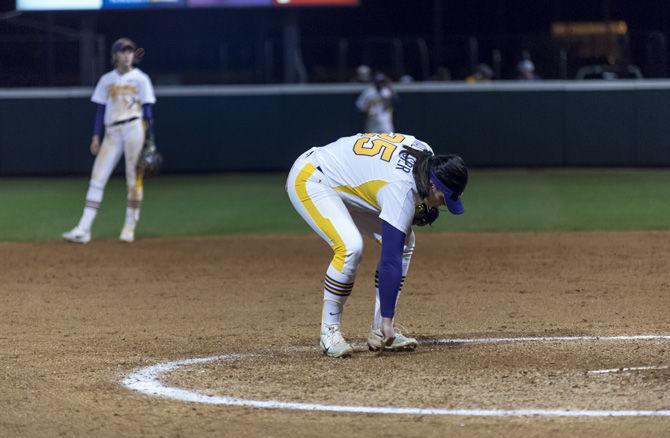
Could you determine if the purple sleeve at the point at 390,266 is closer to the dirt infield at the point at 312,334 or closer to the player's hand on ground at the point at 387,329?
the player's hand on ground at the point at 387,329

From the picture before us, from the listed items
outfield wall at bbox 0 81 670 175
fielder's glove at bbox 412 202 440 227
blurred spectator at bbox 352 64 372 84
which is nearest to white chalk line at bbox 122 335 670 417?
fielder's glove at bbox 412 202 440 227

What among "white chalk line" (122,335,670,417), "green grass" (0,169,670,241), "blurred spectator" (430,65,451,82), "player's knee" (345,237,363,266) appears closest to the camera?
"white chalk line" (122,335,670,417)

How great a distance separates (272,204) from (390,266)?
408 inches

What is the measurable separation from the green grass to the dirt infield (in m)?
1.28

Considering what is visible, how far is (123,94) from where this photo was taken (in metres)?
12.4

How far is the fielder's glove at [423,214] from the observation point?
628 centimetres

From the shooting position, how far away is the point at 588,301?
8656mm

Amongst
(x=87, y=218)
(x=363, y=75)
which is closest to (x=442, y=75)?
(x=363, y=75)

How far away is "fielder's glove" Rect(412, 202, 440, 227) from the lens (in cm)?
628

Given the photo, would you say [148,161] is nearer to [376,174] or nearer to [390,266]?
[376,174]

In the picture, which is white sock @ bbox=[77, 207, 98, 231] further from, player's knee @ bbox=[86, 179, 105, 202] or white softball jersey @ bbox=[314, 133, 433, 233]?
white softball jersey @ bbox=[314, 133, 433, 233]

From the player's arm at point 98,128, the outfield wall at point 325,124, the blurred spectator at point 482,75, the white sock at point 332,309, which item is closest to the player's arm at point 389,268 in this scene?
the white sock at point 332,309

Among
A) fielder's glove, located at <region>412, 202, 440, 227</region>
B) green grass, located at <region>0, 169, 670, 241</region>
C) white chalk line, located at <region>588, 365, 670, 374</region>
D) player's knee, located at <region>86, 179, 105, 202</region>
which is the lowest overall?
green grass, located at <region>0, 169, 670, 241</region>

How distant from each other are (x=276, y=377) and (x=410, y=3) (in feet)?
75.2
